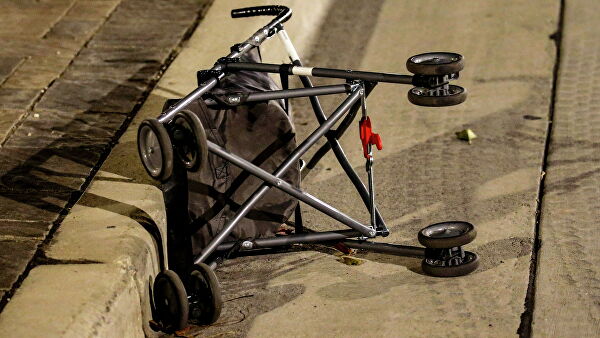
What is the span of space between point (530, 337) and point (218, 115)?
151 cm

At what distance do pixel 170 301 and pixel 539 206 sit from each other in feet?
6.45

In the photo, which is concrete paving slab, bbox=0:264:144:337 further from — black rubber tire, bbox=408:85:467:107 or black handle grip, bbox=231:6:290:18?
black handle grip, bbox=231:6:290:18

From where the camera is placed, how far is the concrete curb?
13.0 ft

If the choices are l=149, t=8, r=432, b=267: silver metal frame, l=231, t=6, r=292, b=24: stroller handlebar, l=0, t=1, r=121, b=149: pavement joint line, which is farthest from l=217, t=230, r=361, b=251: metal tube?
l=0, t=1, r=121, b=149: pavement joint line

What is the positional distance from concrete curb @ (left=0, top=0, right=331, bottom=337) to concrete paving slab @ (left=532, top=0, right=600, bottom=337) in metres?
1.51

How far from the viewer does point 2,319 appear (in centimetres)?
397

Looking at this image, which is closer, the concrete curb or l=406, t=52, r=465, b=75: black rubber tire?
the concrete curb

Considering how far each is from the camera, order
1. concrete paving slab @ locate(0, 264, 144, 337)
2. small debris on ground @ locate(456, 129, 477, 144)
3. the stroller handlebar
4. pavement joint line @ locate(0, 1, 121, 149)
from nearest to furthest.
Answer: concrete paving slab @ locate(0, 264, 144, 337), the stroller handlebar, pavement joint line @ locate(0, 1, 121, 149), small debris on ground @ locate(456, 129, 477, 144)

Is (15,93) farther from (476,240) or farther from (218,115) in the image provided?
(476,240)

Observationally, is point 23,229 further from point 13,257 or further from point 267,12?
point 267,12

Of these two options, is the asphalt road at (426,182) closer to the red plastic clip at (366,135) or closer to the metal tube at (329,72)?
the red plastic clip at (366,135)

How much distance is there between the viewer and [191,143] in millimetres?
4250

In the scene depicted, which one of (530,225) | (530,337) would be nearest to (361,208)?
(530,225)

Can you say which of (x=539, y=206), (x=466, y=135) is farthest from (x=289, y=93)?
(x=466, y=135)
